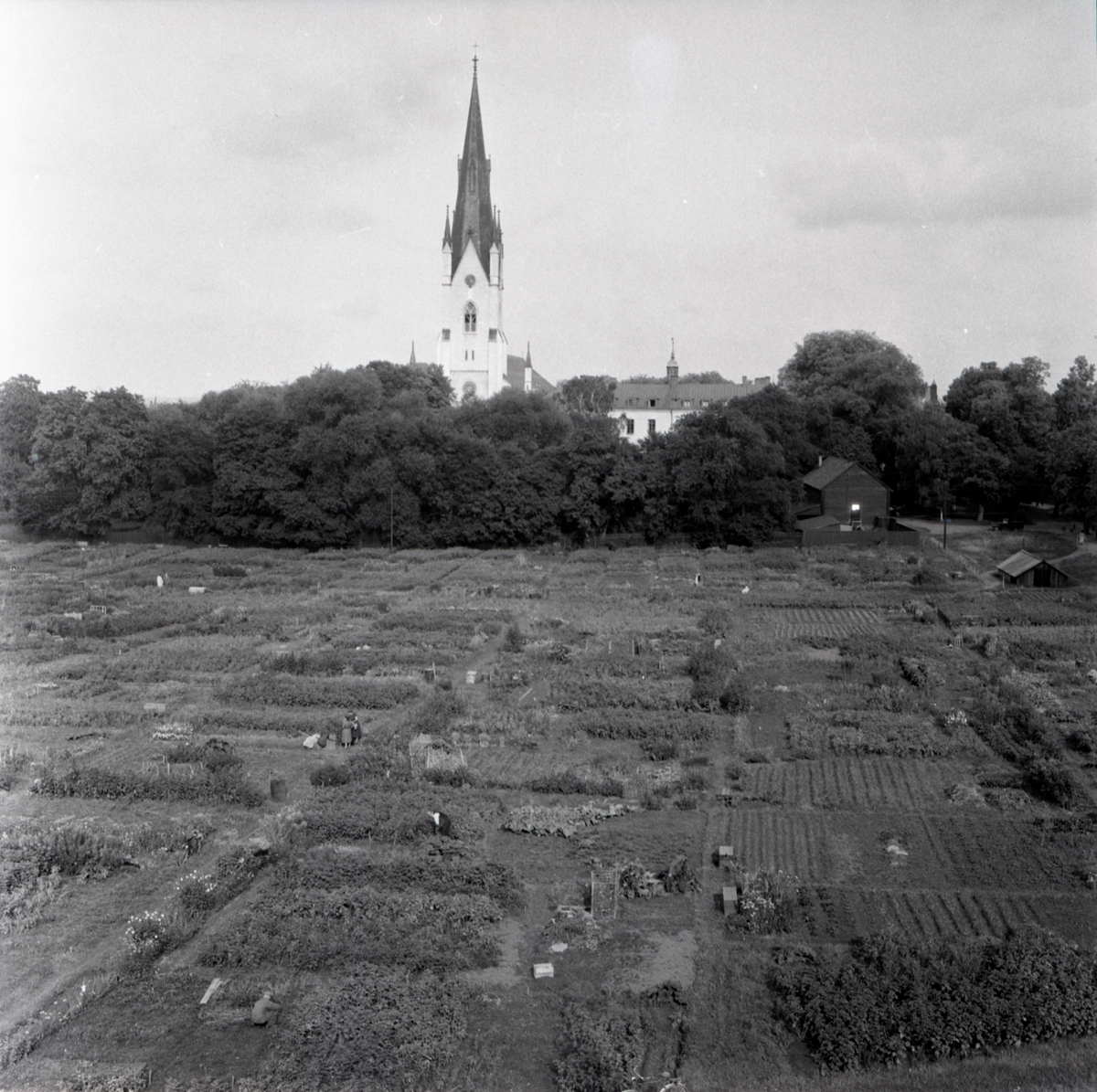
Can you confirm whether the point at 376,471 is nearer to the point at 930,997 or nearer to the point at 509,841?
the point at 509,841

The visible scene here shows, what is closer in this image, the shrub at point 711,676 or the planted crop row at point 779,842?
the planted crop row at point 779,842

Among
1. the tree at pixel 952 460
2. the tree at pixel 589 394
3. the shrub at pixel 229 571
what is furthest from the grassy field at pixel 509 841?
the tree at pixel 589 394

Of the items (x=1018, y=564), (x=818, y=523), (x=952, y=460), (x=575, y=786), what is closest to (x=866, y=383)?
(x=952, y=460)

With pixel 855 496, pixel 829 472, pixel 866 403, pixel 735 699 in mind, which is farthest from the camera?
pixel 866 403

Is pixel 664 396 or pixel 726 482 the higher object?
pixel 664 396

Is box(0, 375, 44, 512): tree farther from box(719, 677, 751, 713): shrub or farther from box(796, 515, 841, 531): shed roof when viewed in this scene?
box(719, 677, 751, 713): shrub


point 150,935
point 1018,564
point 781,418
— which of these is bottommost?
point 150,935

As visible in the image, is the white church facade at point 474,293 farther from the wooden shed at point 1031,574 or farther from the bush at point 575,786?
the bush at point 575,786

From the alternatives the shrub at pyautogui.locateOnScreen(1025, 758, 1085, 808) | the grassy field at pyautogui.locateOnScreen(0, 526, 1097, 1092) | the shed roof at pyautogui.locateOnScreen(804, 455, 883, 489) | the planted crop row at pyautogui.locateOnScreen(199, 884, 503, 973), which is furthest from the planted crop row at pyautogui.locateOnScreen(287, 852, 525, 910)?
the shed roof at pyautogui.locateOnScreen(804, 455, 883, 489)
